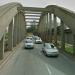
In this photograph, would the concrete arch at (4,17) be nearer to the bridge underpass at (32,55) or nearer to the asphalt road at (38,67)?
the bridge underpass at (32,55)

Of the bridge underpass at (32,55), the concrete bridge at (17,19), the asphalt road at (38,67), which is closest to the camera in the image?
the asphalt road at (38,67)

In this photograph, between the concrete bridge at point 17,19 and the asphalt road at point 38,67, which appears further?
the concrete bridge at point 17,19

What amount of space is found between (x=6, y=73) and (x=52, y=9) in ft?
93.3

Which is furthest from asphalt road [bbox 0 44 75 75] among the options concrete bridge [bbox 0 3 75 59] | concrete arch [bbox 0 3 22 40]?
concrete arch [bbox 0 3 22 40]

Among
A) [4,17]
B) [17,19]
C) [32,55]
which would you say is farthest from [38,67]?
[17,19]

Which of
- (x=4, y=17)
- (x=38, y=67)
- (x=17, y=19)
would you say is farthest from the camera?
(x=17, y=19)

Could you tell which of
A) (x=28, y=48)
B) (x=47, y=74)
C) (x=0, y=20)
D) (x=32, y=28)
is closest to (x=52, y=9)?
(x=28, y=48)

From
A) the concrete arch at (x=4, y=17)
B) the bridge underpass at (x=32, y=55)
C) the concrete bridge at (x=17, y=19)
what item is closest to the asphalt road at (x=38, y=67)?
the bridge underpass at (x=32, y=55)

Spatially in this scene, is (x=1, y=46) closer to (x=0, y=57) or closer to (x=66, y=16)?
(x=0, y=57)

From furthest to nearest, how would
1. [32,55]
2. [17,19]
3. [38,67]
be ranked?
[17,19] → [32,55] → [38,67]

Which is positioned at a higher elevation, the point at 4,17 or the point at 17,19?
the point at 17,19

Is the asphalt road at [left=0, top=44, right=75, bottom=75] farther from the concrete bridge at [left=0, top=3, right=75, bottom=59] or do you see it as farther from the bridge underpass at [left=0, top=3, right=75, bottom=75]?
the concrete bridge at [left=0, top=3, right=75, bottom=59]

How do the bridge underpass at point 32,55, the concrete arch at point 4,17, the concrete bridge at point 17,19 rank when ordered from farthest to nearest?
1. the concrete bridge at point 17,19
2. the concrete arch at point 4,17
3. the bridge underpass at point 32,55

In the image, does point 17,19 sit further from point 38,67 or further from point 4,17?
point 38,67
